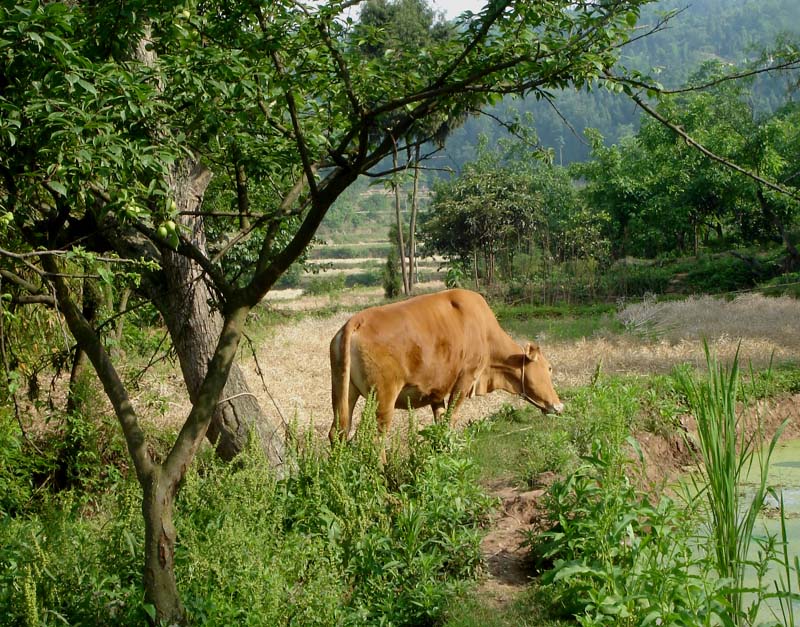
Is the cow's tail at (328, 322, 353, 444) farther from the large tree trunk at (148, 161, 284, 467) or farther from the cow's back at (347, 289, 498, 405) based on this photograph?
the large tree trunk at (148, 161, 284, 467)

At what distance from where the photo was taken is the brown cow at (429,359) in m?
7.47

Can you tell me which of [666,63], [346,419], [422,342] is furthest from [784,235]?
[666,63]

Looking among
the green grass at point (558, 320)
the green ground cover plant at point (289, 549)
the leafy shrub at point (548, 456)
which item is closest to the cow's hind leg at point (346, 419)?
the green ground cover plant at point (289, 549)

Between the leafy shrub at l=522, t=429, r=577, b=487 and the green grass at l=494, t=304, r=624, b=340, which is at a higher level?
the leafy shrub at l=522, t=429, r=577, b=487

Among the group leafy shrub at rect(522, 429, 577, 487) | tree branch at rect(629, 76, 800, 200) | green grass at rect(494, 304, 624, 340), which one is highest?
tree branch at rect(629, 76, 800, 200)

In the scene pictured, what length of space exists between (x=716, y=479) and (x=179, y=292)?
11.8ft

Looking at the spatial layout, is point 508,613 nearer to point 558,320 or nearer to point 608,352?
point 608,352

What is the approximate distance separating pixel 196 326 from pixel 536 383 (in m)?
4.24

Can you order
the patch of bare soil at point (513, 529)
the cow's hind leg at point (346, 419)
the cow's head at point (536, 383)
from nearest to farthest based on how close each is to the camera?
the patch of bare soil at point (513, 529), the cow's hind leg at point (346, 419), the cow's head at point (536, 383)

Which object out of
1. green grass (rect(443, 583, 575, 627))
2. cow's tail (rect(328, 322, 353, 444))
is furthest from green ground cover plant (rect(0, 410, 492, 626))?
cow's tail (rect(328, 322, 353, 444))

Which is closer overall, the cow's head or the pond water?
the pond water

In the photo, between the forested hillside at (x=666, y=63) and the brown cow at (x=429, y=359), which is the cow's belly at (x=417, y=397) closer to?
the brown cow at (x=429, y=359)

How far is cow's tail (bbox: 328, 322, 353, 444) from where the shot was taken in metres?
7.13

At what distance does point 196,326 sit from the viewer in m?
6.13
